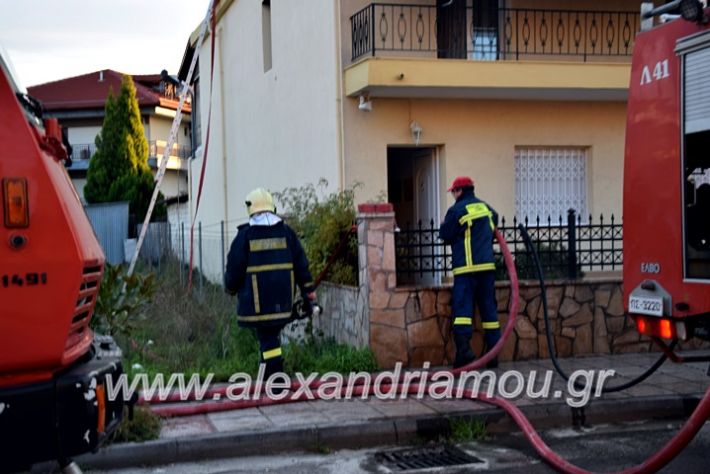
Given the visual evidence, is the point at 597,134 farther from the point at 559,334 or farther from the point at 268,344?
the point at 268,344

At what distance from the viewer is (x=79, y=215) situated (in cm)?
451

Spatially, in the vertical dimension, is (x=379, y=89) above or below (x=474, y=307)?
above

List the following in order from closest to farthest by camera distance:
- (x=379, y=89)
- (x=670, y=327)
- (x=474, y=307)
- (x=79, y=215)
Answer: (x=79, y=215), (x=670, y=327), (x=474, y=307), (x=379, y=89)

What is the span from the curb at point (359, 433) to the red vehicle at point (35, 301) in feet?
7.71

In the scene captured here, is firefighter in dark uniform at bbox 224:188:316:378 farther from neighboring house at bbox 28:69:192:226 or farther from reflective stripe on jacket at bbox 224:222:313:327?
neighboring house at bbox 28:69:192:226

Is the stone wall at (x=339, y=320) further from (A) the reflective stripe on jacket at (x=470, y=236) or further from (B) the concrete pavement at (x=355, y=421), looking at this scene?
(B) the concrete pavement at (x=355, y=421)

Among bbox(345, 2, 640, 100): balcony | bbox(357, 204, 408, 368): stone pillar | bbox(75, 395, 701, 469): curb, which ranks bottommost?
bbox(75, 395, 701, 469): curb

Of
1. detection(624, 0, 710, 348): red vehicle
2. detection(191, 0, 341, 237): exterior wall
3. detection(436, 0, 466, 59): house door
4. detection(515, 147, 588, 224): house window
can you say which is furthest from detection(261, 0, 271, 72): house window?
detection(624, 0, 710, 348): red vehicle

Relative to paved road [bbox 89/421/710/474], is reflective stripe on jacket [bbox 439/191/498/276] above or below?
above

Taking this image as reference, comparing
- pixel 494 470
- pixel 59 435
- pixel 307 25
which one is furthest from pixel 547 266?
pixel 59 435

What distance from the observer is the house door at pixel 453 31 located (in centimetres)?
1335

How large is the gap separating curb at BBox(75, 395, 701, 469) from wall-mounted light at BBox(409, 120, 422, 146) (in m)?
5.88

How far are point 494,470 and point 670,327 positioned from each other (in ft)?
5.26

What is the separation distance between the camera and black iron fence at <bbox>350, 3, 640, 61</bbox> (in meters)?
12.7
